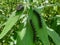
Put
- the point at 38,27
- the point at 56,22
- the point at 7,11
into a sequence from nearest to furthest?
the point at 38,27 < the point at 56,22 < the point at 7,11

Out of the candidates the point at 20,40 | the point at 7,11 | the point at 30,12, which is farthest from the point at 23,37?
the point at 7,11

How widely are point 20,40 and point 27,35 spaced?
Result: 0.13 ft

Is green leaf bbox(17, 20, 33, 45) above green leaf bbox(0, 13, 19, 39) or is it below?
below

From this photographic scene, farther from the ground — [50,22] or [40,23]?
[40,23]

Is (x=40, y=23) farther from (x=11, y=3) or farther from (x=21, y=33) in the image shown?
(x=11, y=3)

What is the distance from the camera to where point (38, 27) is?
36.0 inches

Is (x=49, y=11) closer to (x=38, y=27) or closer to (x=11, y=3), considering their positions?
(x=11, y=3)

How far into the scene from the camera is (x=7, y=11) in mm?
1365

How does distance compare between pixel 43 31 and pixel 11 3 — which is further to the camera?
pixel 11 3

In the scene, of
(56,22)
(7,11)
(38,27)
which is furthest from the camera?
(7,11)

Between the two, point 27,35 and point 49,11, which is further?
point 49,11

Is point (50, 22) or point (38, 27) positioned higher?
point (38, 27)

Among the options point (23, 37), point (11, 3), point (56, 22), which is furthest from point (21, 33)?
point (11, 3)

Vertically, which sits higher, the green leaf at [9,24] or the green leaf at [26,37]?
the green leaf at [9,24]
